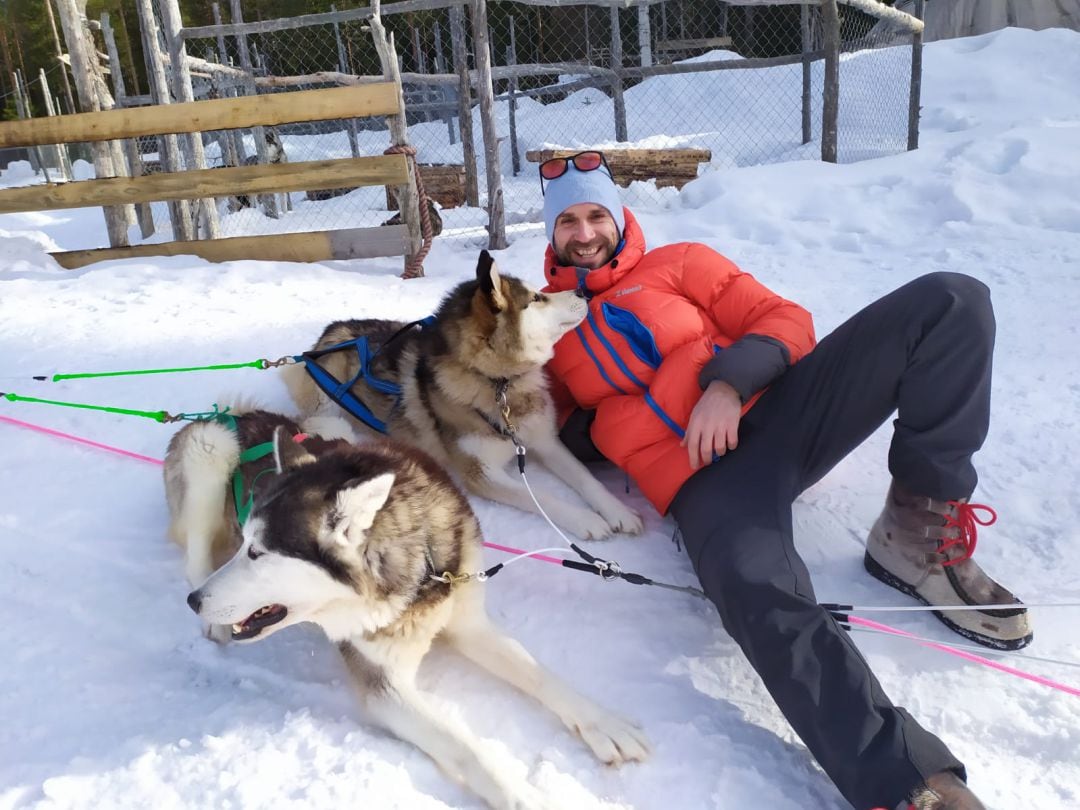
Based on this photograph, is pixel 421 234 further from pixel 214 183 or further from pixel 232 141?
pixel 232 141

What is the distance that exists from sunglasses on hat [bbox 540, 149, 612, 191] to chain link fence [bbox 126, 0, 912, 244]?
364 centimetres

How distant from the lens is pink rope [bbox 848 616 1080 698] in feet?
5.49

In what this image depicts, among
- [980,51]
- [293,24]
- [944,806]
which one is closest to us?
[944,806]

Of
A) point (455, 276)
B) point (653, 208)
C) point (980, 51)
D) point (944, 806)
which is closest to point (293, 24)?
point (455, 276)

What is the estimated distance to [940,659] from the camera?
1.82 m

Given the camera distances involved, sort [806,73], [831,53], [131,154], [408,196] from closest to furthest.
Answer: [408,196], [831,53], [131,154], [806,73]

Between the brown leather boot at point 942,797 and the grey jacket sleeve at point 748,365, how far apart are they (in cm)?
104

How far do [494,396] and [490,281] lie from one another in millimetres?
431

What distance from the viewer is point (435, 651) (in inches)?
77.2

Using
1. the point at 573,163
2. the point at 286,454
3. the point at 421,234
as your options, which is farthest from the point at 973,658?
the point at 421,234

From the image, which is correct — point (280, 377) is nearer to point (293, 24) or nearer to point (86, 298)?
point (86, 298)

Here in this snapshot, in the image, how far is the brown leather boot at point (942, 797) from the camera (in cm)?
129

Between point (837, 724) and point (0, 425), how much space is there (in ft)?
11.3

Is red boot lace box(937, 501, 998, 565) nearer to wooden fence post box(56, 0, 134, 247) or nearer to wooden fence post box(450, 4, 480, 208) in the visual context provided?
wooden fence post box(450, 4, 480, 208)
